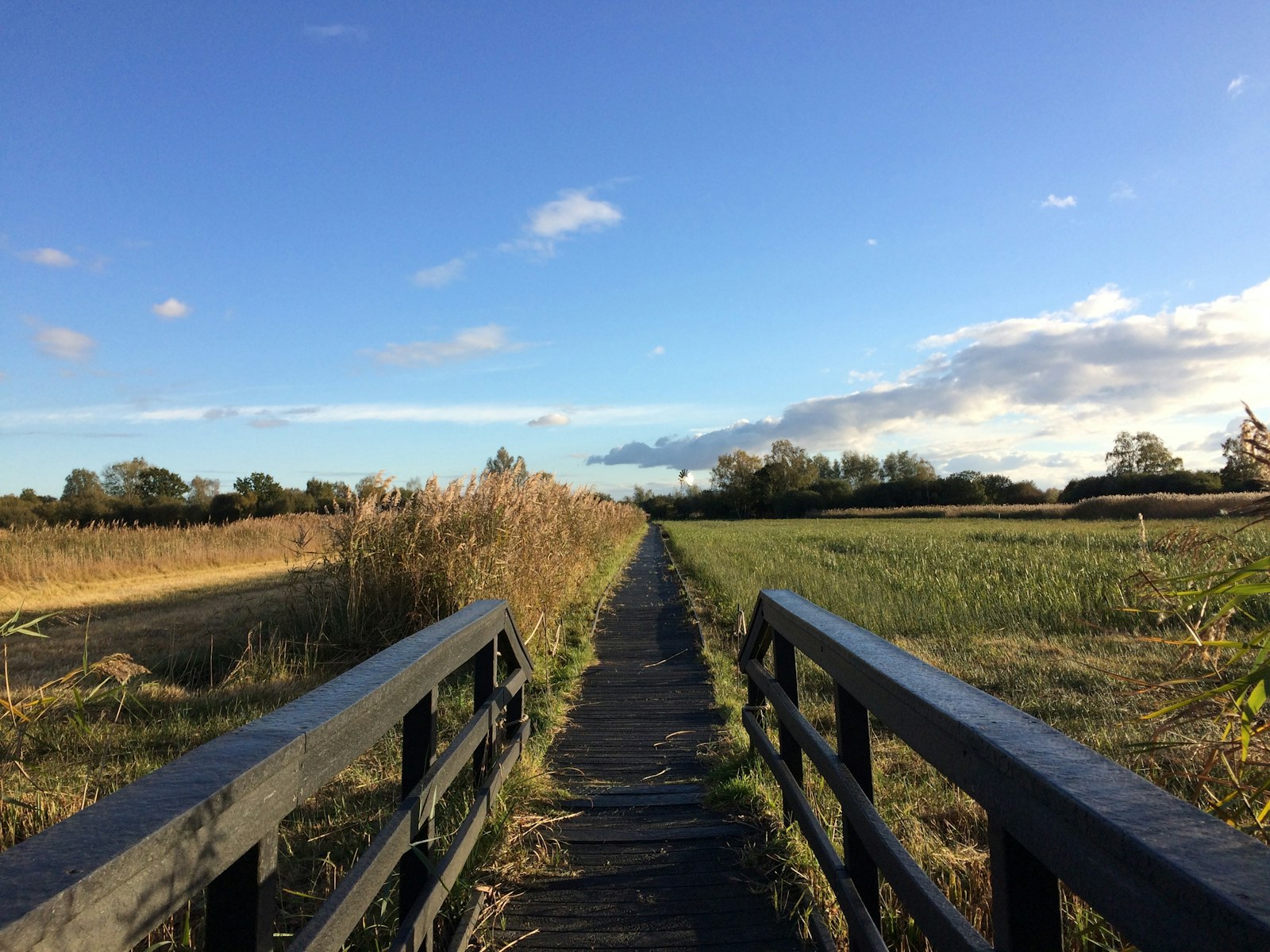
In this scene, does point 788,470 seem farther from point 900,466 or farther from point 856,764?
point 856,764

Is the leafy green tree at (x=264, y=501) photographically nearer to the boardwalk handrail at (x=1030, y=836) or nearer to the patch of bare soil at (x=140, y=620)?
the patch of bare soil at (x=140, y=620)

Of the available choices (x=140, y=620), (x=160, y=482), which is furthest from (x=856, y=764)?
(x=160, y=482)

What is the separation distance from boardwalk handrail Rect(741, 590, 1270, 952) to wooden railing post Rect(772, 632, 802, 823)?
2.70ft

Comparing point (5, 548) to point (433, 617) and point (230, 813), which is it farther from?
point (230, 813)

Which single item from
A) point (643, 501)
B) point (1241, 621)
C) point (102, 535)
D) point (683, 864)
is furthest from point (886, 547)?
point (643, 501)

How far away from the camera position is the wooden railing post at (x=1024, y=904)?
116 centimetres

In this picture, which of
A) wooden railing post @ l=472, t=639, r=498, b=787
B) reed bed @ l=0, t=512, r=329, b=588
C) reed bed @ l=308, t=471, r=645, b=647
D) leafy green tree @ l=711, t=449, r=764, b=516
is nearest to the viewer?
wooden railing post @ l=472, t=639, r=498, b=787

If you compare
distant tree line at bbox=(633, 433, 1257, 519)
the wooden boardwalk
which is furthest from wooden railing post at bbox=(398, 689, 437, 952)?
distant tree line at bbox=(633, 433, 1257, 519)

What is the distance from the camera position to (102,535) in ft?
53.6

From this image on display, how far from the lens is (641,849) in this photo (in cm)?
322

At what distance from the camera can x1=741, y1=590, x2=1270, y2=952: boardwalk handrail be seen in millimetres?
789

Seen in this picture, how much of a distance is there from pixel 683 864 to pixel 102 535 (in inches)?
698

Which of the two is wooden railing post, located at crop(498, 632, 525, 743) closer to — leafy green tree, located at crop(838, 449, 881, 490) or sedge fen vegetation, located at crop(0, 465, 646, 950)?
sedge fen vegetation, located at crop(0, 465, 646, 950)

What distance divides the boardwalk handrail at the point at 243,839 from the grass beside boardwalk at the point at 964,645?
1.48 metres
